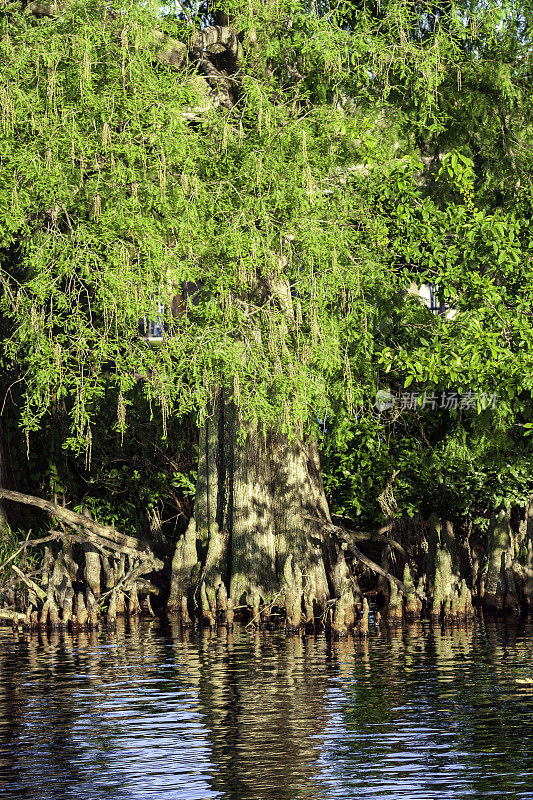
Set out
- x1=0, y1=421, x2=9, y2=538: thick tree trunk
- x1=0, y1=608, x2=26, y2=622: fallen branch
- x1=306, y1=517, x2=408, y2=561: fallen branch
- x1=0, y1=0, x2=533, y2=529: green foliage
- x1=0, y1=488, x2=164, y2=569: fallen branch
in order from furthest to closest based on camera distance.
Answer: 1. x1=0, y1=421, x2=9, y2=538: thick tree trunk
2. x1=306, y1=517, x2=408, y2=561: fallen branch
3. x1=0, y1=488, x2=164, y2=569: fallen branch
4. x1=0, y1=608, x2=26, y2=622: fallen branch
5. x1=0, y1=0, x2=533, y2=529: green foliage

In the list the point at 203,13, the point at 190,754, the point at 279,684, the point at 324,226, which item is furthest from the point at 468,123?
the point at 190,754

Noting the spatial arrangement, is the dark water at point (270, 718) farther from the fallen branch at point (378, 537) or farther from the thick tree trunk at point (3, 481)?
the thick tree trunk at point (3, 481)

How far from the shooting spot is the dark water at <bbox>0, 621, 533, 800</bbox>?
37.7 ft

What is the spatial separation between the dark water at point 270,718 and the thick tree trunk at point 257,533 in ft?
4.05

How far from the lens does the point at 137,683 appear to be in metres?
17.0

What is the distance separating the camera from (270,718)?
14094mm

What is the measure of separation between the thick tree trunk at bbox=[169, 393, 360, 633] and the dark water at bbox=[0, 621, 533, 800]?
1.23 metres

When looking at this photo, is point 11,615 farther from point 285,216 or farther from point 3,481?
point 285,216

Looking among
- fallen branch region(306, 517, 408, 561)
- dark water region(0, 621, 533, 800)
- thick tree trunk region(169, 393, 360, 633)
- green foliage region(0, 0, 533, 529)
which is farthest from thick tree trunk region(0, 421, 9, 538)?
fallen branch region(306, 517, 408, 561)

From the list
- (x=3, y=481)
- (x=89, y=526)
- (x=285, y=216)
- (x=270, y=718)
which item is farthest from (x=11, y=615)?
(x=270, y=718)

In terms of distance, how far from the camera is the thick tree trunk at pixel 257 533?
22.0 m

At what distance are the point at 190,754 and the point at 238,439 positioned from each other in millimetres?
9524

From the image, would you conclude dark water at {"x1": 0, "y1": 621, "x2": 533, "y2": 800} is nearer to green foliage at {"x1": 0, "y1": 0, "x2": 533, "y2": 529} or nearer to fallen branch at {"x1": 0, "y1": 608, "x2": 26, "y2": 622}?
fallen branch at {"x1": 0, "y1": 608, "x2": 26, "y2": 622}

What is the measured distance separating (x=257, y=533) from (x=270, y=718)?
8.36 m
